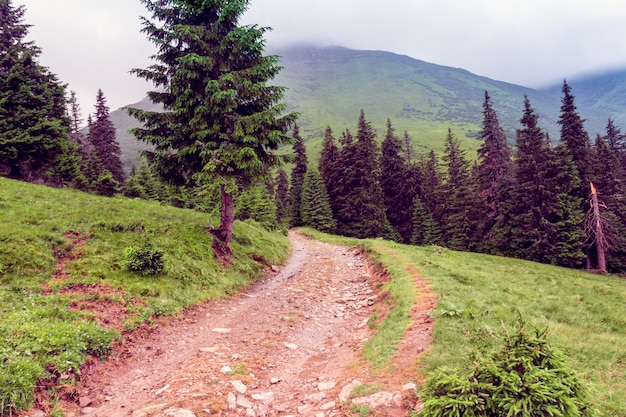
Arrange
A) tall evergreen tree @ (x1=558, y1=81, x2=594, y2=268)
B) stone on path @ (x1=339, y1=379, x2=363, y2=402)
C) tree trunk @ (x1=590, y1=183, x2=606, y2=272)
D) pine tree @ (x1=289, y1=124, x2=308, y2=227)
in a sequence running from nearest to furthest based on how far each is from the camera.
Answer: stone on path @ (x1=339, y1=379, x2=363, y2=402)
tree trunk @ (x1=590, y1=183, x2=606, y2=272)
tall evergreen tree @ (x1=558, y1=81, x2=594, y2=268)
pine tree @ (x1=289, y1=124, x2=308, y2=227)

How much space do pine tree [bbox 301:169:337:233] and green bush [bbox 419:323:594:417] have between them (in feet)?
143

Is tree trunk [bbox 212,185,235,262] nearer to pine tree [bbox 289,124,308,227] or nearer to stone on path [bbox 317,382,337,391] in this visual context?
stone on path [bbox 317,382,337,391]

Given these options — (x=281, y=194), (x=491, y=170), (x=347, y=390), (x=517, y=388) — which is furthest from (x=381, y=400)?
(x=281, y=194)

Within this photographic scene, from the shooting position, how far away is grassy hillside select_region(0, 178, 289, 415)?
638cm

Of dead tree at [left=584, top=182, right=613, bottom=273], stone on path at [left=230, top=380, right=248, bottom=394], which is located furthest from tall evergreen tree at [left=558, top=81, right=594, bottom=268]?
stone on path at [left=230, top=380, right=248, bottom=394]

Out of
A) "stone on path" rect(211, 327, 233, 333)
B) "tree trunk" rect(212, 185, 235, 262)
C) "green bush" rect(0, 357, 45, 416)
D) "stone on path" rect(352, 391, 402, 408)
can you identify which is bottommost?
"stone on path" rect(211, 327, 233, 333)

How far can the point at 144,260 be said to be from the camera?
1159cm

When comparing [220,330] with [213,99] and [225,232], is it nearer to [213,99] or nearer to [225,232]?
[225,232]

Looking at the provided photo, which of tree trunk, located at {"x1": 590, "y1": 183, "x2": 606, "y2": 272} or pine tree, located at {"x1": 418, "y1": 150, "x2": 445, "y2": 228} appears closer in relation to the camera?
tree trunk, located at {"x1": 590, "y1": 183, "x2": 606, "y2": 272}

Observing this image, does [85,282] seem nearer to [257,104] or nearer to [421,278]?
[257,104]

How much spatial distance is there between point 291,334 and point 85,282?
22.3 ft

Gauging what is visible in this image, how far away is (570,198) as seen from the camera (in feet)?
109

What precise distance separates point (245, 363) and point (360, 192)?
41.9 meters

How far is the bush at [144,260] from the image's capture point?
11406mm
